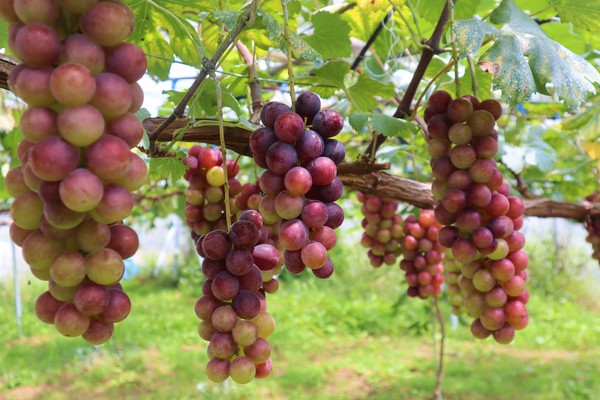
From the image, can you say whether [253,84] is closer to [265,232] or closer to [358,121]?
[358,121]

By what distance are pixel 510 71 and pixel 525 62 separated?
4 cm

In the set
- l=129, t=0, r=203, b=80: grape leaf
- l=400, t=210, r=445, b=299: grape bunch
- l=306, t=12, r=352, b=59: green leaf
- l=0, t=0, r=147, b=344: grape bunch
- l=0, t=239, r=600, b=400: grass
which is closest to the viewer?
l=0, t=0, r=147, b=344: grape bunch

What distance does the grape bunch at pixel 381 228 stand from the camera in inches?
64.9

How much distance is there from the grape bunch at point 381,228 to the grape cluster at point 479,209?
631 millimetres

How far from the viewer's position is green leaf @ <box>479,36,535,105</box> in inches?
28.9

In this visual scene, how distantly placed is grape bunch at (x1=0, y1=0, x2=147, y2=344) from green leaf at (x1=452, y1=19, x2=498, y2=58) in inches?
17.5

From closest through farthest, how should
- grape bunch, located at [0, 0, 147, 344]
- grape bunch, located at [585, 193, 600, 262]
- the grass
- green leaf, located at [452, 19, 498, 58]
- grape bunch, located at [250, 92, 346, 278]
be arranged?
grape bunch, located at [0, 0, 147, 344], grape bunch, located at [250, 92, 346, 278], green leaf, located at [452, 19, 498, 58], grape bunch, located at [585, 193, 600, 262], the grass

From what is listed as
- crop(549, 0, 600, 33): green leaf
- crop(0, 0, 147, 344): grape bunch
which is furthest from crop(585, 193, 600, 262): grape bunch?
crop(0, 0, 147, 344): grape bunch

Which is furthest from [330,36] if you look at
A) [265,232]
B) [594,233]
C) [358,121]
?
[594,233]

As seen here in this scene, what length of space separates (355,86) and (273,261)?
0.67 m

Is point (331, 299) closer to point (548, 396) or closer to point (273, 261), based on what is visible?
point (548, 396)

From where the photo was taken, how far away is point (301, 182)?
1.93 feet

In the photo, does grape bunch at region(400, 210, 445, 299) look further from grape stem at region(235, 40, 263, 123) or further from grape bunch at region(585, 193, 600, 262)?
grape stem at region(235, 40, 263, 123)

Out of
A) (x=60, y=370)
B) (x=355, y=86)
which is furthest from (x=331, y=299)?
(x=355, y=86)
